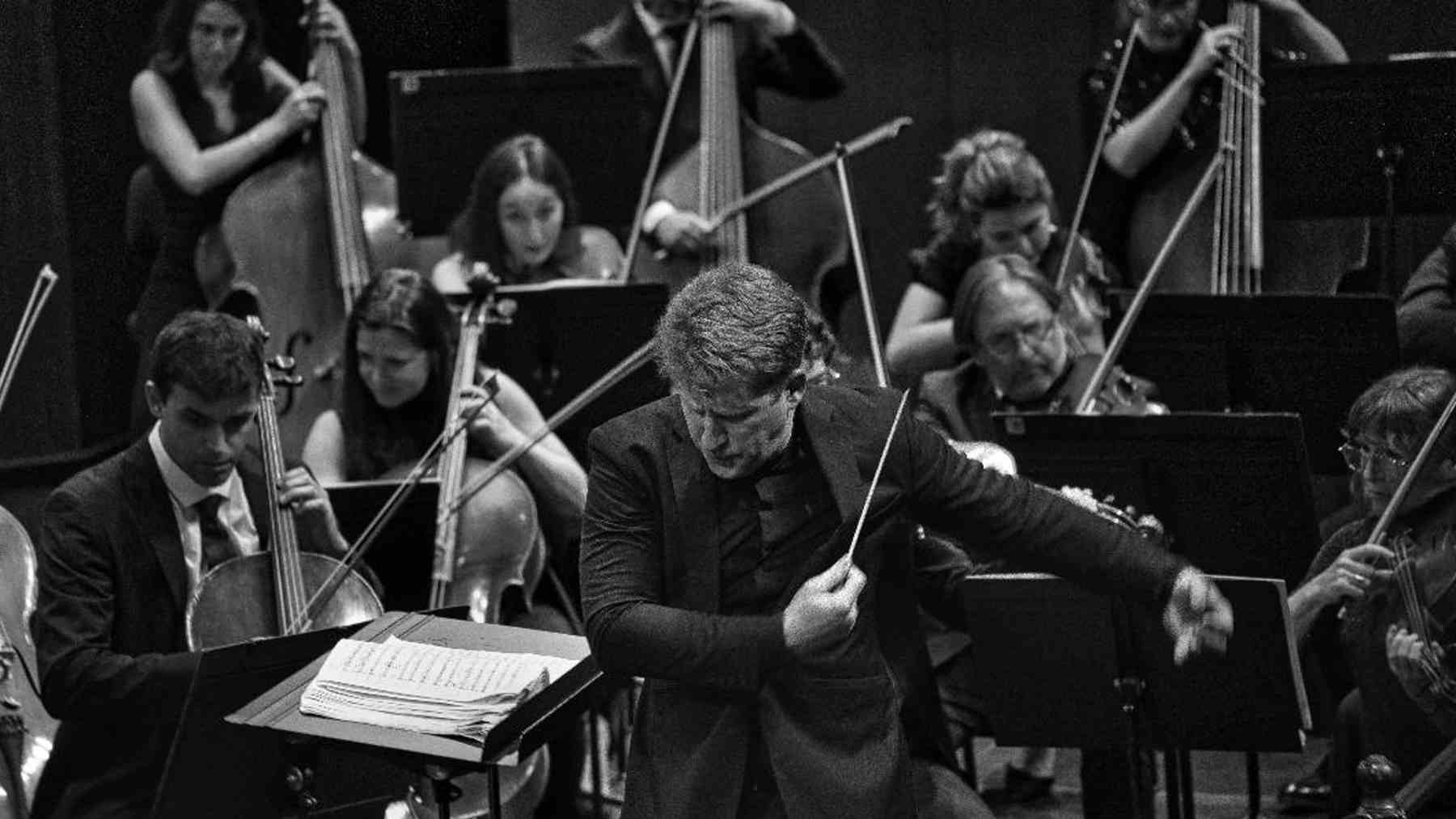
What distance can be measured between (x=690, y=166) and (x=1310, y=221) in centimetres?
136

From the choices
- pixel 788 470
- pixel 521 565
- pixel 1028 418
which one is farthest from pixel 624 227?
pixel 788 470

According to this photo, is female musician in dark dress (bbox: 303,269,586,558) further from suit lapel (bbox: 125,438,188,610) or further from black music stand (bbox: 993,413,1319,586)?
black music stand (bbox: 993,413,1319,586)

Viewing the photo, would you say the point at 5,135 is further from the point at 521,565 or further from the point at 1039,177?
the point at 1039,177

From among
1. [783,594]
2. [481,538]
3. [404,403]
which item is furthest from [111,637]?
[783,594]

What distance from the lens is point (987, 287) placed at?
150 inches

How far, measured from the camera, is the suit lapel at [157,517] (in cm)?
311

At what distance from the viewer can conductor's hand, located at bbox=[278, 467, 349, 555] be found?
3.18 meters

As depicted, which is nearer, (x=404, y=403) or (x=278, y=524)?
(x=278, y=524)

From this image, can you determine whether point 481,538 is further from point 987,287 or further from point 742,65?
point 742,65

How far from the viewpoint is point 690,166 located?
183 inches

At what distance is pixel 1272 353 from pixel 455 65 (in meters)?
2.76

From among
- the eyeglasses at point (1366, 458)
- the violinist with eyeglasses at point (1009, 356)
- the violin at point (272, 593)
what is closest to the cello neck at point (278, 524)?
the violin at point (272, 593)

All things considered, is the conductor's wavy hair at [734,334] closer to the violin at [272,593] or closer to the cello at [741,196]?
the violin at [272,593]

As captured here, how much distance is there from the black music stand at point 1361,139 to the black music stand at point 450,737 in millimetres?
1970
